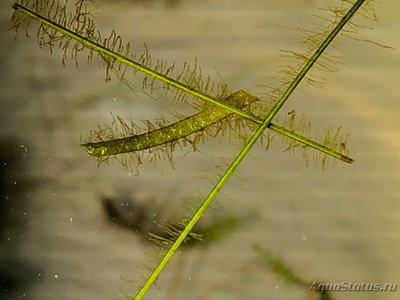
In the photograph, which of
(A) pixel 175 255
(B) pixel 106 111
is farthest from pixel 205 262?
(B) pixel 106 111

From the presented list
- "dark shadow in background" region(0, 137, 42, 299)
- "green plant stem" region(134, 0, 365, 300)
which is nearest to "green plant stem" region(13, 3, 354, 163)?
"green plant stem" region(134, 0, 365, 300)

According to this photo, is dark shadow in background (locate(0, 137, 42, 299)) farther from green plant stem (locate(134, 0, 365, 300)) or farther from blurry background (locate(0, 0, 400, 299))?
green plant stem (locate(134, 0, 365, 300))

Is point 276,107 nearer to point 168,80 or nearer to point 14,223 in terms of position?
point 168,80

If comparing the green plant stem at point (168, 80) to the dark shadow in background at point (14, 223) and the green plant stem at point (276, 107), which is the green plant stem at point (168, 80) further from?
the dark shadow in background at point (14, 223)

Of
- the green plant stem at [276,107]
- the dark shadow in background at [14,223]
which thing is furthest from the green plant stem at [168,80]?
the dark shadow in background at [14,223]

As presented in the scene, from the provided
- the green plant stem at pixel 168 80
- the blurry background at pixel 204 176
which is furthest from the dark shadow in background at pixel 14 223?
the green plant stem at pixel 168 80

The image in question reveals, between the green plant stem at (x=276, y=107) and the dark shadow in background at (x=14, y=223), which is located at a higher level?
the green plant stem at (x=276, y=107)

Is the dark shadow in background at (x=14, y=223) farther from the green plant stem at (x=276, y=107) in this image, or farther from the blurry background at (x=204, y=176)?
the green plant stem at (x=276, y=107)

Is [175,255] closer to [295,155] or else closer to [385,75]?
[295,155]
